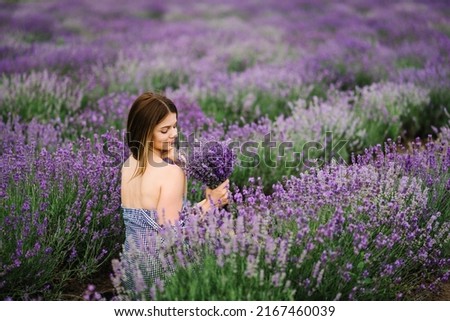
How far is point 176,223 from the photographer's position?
2.55 metres

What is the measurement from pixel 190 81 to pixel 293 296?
4390 millimetres

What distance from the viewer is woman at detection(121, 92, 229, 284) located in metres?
2.63

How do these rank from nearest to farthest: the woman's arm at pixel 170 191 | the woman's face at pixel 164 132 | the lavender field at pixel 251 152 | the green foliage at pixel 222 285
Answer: the green foliage at pixel 222 285 → the lavender field at pixel 251 152 → the woman's arm at pixel 170 191 → the woman's face at pixel 164 132

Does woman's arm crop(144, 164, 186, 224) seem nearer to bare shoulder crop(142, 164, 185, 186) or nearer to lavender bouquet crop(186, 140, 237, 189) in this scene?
bare shoulder crop(142, 164, 185, 186)

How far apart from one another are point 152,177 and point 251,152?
61.4 inches

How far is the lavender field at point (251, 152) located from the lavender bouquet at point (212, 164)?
0.55ft

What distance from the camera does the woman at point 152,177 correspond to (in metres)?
2.63

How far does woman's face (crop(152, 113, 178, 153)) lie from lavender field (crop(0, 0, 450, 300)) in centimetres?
37

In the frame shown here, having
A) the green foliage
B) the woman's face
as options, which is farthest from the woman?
the green foliage

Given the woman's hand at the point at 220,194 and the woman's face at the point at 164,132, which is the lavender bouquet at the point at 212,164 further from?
the woman's face at the point at 164,132

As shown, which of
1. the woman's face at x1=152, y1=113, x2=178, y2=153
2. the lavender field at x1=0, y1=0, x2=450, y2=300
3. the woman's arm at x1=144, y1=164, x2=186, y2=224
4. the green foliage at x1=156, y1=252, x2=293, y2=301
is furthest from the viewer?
the woman's face at x1=152, y1=113, x2=178, y2=153

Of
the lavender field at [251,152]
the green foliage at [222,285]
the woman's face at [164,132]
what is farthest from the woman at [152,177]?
the green foliage at [222,285]

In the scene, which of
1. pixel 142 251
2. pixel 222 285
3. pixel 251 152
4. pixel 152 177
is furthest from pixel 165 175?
pixel 251 152
